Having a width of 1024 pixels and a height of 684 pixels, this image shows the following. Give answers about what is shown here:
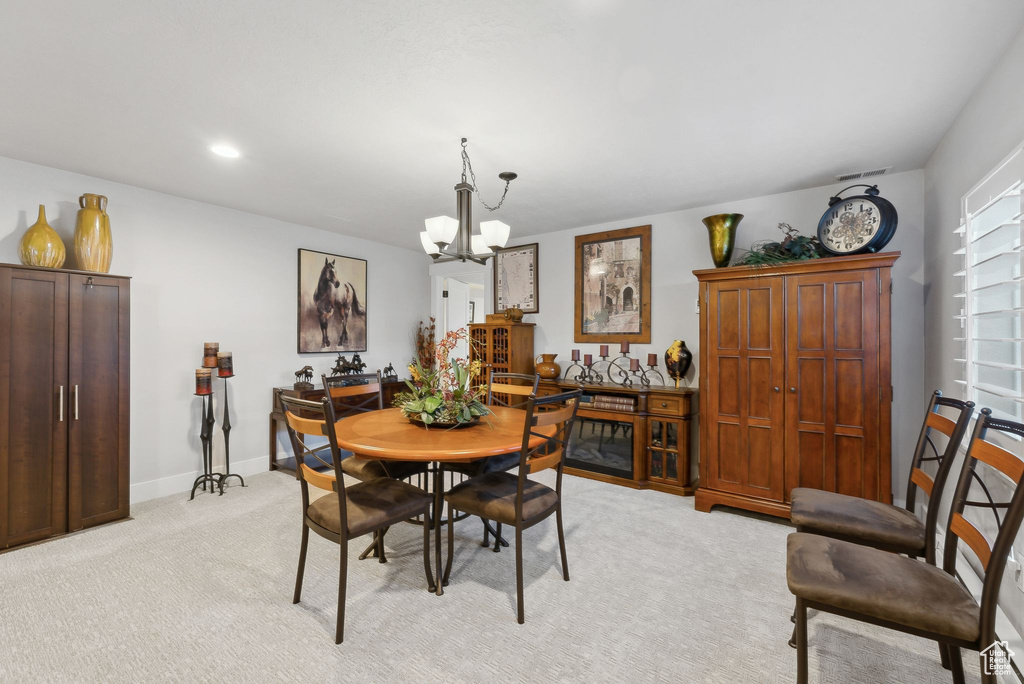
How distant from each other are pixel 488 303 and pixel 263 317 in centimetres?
254

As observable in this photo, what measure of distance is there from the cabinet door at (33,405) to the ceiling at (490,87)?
3.21 feet

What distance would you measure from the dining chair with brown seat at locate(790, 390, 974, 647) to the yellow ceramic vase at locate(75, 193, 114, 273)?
470 cm

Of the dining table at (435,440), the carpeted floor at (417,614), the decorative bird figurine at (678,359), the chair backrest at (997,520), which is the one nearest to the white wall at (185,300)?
the carpeted floor at (417,614)

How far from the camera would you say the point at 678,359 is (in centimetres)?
398

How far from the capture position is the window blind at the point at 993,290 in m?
1.83

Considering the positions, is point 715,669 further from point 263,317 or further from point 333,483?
point 263,317

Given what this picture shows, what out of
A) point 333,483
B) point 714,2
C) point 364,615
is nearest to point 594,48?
point 714,2

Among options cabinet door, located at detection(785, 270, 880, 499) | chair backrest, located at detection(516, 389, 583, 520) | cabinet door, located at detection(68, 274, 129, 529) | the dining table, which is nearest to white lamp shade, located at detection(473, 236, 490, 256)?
the dining table

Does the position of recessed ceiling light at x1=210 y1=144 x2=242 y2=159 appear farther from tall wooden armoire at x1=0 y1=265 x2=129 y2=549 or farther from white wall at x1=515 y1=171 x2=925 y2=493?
white wall at x1=515 y1=171 x2=925 y2=493

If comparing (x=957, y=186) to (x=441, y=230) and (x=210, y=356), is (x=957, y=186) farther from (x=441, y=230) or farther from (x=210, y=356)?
(x=210, y=356)

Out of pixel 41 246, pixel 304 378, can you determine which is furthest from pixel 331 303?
pixel 41 246

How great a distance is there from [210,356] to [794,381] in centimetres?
482

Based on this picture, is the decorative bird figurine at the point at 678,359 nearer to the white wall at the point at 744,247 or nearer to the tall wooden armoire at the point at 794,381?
the white wall at the point at 744,247

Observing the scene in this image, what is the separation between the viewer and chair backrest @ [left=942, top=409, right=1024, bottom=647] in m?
1.19
